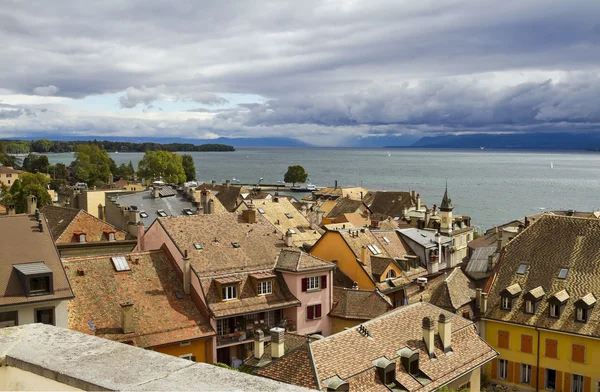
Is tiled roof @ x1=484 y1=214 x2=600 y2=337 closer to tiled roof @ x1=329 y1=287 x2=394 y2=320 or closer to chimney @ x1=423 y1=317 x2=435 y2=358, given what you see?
tiled roof @ x1=329 y1=287 x2=394 y2=320

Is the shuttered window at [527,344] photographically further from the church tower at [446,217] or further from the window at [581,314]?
the church tower at [446,217]

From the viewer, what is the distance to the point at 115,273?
127 ft

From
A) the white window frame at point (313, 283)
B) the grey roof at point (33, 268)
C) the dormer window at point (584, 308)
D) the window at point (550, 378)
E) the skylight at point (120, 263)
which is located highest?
the grey roof at point (33, 268)

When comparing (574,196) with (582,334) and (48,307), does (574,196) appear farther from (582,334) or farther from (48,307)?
(48,307)

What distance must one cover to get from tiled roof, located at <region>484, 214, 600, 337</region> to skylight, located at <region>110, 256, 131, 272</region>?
24968 millimetres

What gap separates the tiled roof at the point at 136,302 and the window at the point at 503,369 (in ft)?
66.0

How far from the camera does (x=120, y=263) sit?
130ft

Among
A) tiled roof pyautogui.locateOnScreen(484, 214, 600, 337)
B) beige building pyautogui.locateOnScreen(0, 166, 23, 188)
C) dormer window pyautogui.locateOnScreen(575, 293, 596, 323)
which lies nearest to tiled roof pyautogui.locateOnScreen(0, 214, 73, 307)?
tiled roof pyautogui.locateOnScreen(484, 214, 600, 337)

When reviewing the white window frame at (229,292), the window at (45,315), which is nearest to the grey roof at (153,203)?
the white window frame at (229,292)

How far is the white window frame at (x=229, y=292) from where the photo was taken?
39.6 m

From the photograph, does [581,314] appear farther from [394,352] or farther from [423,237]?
[423,237]

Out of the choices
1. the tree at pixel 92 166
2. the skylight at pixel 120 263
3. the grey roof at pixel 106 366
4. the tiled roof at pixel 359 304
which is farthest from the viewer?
the tree at pixel 92 166

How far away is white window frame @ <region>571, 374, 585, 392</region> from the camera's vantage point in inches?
1563

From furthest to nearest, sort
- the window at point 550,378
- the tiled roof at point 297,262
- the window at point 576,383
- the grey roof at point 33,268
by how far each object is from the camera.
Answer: the tiled roof at point 297,262
the window at point 550,378
the window at point 576,383
the grey roof at point 33,268
